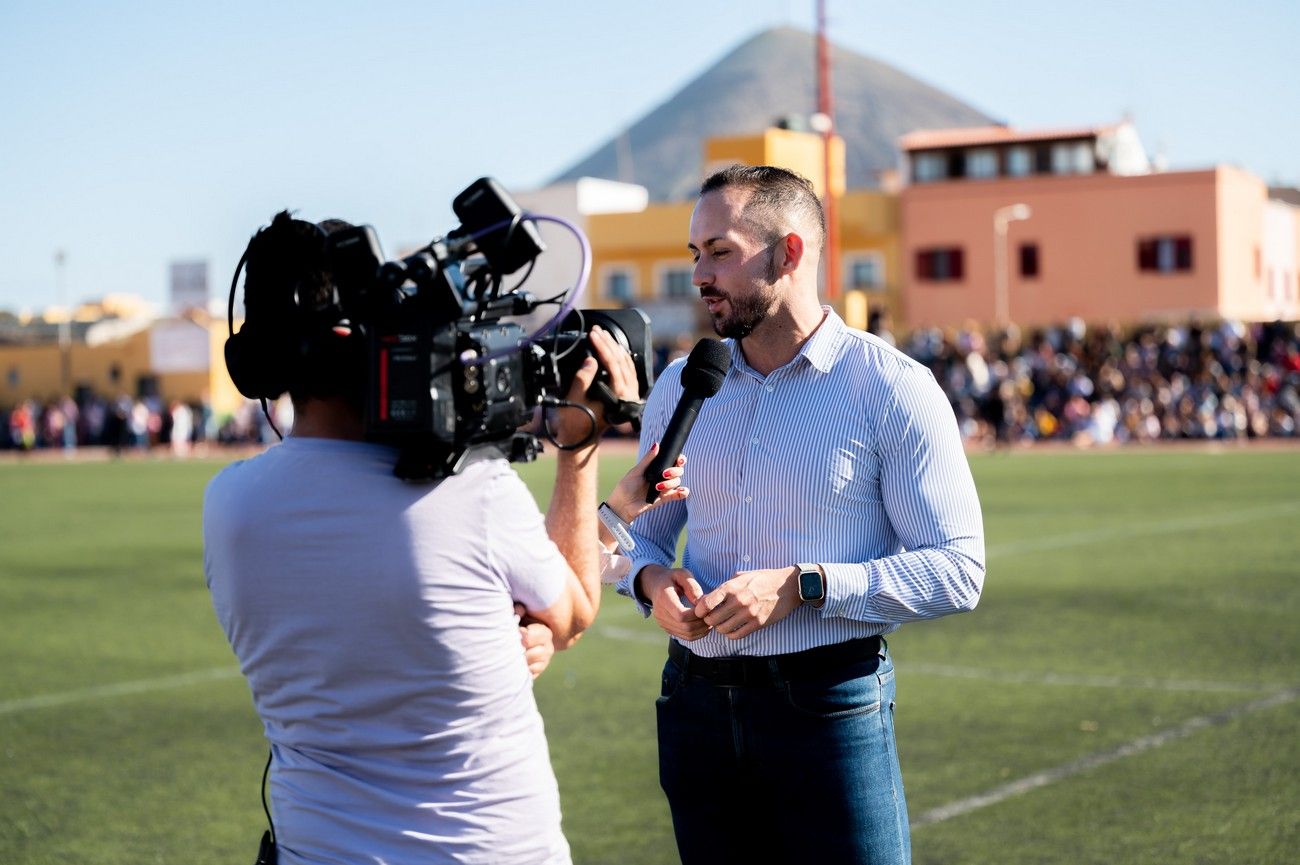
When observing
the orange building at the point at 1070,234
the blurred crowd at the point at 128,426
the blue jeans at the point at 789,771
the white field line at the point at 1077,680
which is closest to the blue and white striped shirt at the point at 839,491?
the blue jeans at the point at 789,771

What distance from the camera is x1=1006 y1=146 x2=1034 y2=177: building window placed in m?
66.1

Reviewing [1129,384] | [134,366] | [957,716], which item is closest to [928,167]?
[1129,384]

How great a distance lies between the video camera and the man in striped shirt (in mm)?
965

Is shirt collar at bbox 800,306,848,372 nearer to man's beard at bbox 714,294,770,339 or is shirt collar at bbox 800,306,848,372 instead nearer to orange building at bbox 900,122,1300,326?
man's beard at bbox 714,294,770,339

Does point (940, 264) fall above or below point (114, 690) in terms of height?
above

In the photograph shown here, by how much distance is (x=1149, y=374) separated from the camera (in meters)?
42.1

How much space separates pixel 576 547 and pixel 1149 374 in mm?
41093

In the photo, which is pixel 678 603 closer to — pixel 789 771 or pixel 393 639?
pixel 789 771

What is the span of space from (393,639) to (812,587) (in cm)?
121

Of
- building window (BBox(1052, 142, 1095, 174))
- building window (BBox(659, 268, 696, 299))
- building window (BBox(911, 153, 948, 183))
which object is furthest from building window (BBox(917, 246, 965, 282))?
building window (BBox(659, 268, 696, 299))

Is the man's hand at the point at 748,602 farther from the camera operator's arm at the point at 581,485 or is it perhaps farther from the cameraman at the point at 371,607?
the cameraman at the point at 371,607

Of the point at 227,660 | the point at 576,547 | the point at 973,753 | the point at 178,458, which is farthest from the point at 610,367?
the point at 178,458

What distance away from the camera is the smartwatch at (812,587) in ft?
12.2

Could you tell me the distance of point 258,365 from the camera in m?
2.88
